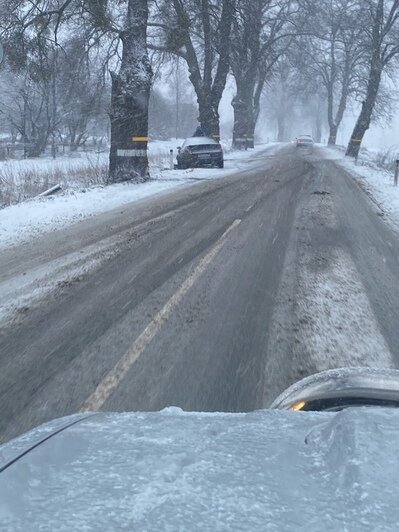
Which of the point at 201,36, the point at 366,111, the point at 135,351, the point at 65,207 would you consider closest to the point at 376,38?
the point at 366,111

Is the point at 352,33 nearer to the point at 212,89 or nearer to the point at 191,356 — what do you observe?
the point at 212,89

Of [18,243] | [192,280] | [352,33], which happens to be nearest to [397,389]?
[192,280]

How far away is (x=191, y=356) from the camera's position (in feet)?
14.7

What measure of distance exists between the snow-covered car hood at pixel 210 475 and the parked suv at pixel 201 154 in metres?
21.9

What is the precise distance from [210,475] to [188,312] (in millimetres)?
3851

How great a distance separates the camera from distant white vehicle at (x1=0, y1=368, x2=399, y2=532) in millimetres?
1412

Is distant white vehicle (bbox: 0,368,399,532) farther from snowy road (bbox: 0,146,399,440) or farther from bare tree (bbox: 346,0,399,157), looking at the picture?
bare tree (bbox: 346,0,399,157)

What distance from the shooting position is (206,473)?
5.47ft

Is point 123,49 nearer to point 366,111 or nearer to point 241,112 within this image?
point 366,111

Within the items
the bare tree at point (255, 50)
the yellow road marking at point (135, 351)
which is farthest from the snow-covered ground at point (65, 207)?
the bare tree at point (255, 50)

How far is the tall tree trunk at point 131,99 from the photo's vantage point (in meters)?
16.5

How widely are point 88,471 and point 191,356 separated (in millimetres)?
2784

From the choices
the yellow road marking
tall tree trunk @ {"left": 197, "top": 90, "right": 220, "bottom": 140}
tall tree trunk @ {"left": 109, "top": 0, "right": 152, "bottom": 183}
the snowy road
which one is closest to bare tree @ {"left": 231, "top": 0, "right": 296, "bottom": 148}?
tall tree trunk @ {"left": 197, "top": 90, "right": 220, "bottom": 140}

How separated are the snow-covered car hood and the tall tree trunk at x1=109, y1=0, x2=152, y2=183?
15.5 meters
